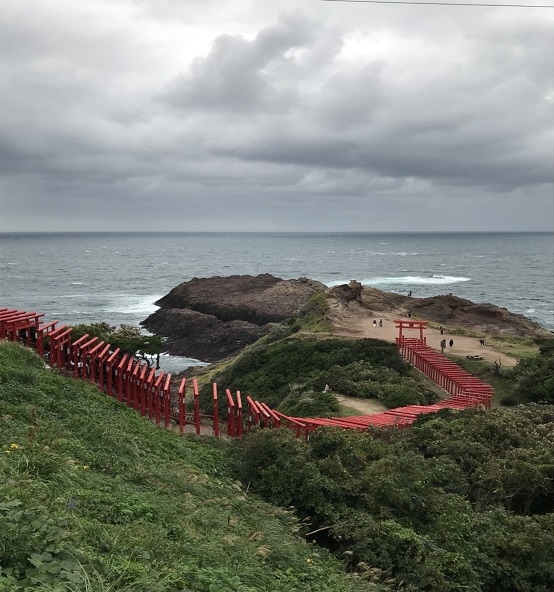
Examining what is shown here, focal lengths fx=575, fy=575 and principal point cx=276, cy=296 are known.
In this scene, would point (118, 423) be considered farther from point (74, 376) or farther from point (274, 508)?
point (74, 376)

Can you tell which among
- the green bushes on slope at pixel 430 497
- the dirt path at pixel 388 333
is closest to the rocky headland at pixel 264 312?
the dirt path at pixel 388 333

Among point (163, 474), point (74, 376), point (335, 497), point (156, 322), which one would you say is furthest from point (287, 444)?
point (156, 322)

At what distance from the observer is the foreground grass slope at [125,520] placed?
4844 millimetres

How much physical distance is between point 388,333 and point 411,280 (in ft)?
268

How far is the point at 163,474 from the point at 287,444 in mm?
2838

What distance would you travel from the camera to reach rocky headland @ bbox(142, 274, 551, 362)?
4634 cm

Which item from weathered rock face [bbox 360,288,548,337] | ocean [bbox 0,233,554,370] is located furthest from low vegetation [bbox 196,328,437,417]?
ocean [bbox 0,233,554,370]

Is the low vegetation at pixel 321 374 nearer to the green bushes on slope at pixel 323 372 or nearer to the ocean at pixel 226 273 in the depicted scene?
the green bushes on slope at pixel 323 372

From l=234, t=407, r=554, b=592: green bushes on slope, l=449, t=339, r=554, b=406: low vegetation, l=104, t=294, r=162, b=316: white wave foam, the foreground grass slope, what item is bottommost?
l=104, t=294, r=162, b=316: white wave foam

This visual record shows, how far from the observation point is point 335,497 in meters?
10.4

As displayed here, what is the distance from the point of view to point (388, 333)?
3681 cm

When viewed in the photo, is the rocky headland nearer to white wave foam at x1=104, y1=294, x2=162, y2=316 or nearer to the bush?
white wave foam at x1=104, y1=294, x2=162, y2=316

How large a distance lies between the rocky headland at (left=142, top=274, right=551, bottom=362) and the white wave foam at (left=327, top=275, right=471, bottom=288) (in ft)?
112

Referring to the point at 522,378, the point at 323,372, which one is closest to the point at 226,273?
the point at 323,372
